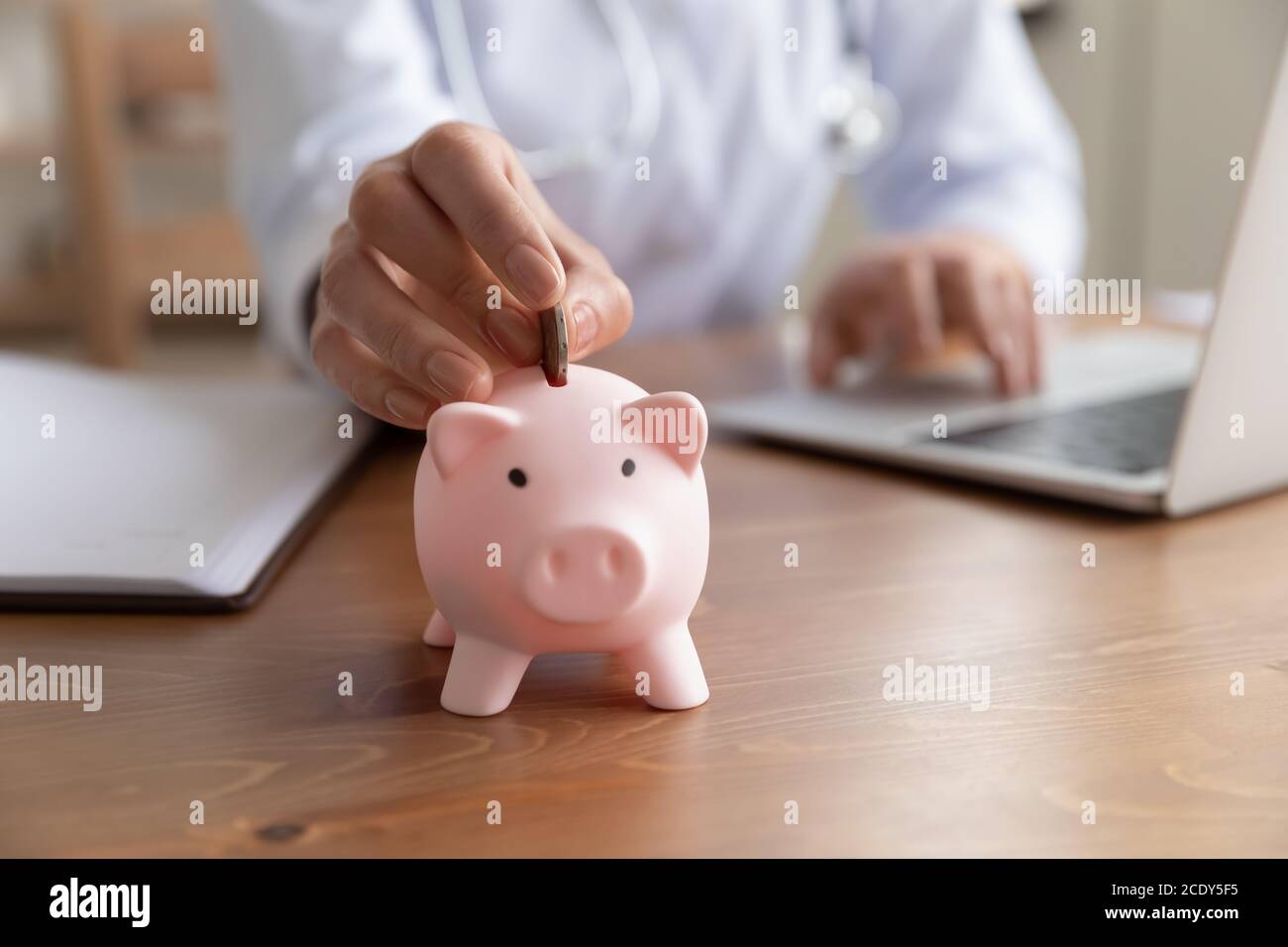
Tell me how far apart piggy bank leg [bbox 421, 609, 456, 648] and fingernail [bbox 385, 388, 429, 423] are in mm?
81

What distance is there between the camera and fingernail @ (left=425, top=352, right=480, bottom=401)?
1.42ft

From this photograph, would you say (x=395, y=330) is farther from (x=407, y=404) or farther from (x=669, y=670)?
(x=669, y=670)

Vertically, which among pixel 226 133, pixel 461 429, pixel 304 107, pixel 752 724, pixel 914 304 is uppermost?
pixel 226 133

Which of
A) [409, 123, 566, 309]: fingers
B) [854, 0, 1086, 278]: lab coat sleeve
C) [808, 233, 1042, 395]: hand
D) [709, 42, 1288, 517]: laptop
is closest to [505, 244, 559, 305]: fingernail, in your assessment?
[409, 123, 566, 309]: fingers

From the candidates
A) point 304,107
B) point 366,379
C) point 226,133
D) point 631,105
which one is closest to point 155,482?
point 366,379

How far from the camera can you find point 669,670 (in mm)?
430

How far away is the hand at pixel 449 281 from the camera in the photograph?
0.44 m

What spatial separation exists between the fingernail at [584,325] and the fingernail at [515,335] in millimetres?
16

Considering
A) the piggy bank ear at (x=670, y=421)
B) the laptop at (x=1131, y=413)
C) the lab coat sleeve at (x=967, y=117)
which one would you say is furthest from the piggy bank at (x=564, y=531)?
the lab coat sleeve at (x=967, y=117)

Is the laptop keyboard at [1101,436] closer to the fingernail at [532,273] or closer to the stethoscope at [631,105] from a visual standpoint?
the fingernail at [532,273]

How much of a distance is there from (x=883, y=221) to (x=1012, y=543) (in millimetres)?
918

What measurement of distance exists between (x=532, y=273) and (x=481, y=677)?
0.14 m

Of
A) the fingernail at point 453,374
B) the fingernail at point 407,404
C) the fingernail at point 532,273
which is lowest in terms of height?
the fingernail at point 407,404

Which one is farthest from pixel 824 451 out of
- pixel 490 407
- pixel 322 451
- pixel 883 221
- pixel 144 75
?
pixel 144 75
